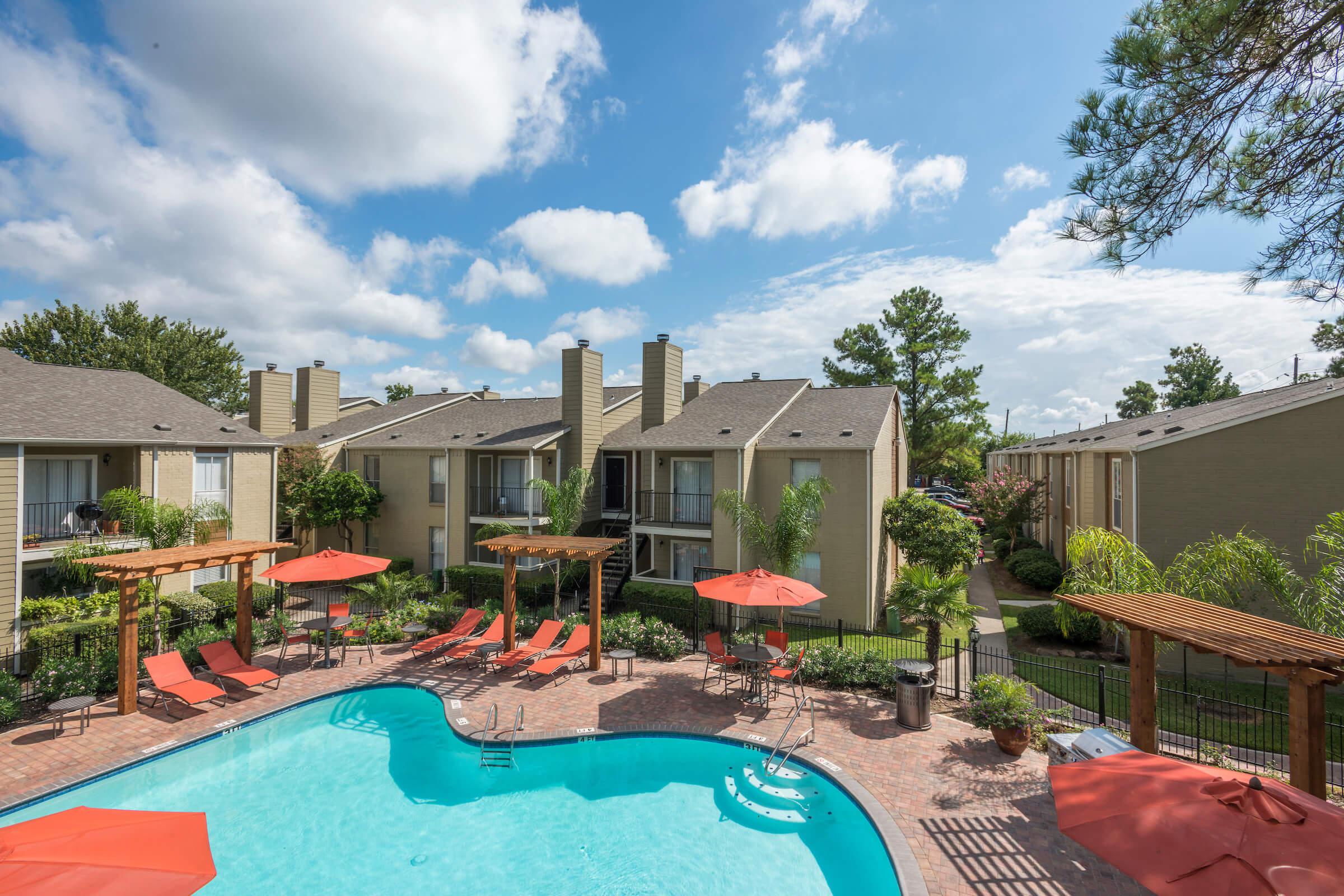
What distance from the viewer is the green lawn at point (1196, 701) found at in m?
11.6

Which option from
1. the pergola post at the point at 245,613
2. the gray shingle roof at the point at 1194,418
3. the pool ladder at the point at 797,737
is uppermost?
the gray shingle roof at the point at 1194,418

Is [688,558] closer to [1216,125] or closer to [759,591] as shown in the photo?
[759,591]

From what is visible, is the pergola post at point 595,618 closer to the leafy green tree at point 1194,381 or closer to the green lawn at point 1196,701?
the green lawn at point 1196,701

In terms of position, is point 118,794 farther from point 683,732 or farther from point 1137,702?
point 1137,702

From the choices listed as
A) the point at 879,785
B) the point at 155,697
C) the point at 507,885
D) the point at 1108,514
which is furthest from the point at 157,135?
the point at 1108,514

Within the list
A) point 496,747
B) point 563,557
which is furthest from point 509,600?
point 496,747

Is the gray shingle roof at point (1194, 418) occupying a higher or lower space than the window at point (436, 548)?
higher

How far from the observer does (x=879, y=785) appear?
9.73 m

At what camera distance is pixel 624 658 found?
15031 mm

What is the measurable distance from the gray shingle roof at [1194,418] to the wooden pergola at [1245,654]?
29.4 ft

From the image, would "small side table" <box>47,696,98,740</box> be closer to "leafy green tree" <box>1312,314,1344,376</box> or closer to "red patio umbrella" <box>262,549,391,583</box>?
"red patio umbrella" <box>262,549,391,583</box>

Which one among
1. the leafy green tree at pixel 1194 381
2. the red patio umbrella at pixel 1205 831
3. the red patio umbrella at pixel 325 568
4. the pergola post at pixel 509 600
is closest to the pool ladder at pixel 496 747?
the pergola post at pixel 509 600

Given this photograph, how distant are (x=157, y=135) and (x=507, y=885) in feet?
54.7

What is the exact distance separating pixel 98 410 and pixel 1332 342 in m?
63.7
